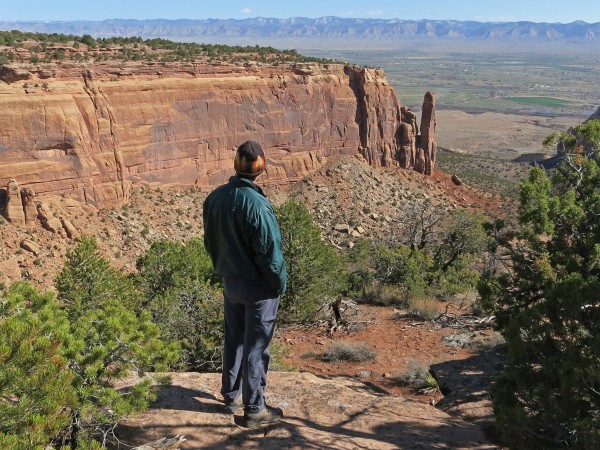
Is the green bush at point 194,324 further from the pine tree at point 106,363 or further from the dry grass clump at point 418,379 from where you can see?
the dry grass clump at point 418,379

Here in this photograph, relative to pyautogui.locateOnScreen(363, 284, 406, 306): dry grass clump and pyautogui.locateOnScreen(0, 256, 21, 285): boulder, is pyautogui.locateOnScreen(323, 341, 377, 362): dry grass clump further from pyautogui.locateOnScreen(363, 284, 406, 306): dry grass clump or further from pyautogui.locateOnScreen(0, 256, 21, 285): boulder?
pyautogui.locateOnScreen(0, 256, 21, 285): boulder

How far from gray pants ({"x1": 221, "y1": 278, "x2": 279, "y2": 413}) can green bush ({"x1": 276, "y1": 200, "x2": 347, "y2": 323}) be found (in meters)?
8.90

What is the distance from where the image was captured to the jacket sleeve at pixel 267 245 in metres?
4.71

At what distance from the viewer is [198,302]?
10875mm

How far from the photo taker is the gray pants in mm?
4980

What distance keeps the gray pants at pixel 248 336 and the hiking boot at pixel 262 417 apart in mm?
44

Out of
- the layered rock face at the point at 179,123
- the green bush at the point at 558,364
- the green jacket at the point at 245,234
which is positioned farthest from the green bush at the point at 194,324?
the layered rock face at the point at 179,123

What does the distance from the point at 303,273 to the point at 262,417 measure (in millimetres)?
10037

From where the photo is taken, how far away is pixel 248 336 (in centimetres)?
511

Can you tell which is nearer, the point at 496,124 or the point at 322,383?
the point at 322,383

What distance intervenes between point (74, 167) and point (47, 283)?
7264 mm

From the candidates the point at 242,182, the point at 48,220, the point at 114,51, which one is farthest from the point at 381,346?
the point at 114,51

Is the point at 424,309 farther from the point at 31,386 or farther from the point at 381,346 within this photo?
the point at 31,386

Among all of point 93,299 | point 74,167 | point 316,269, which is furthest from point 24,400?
point 74,167
